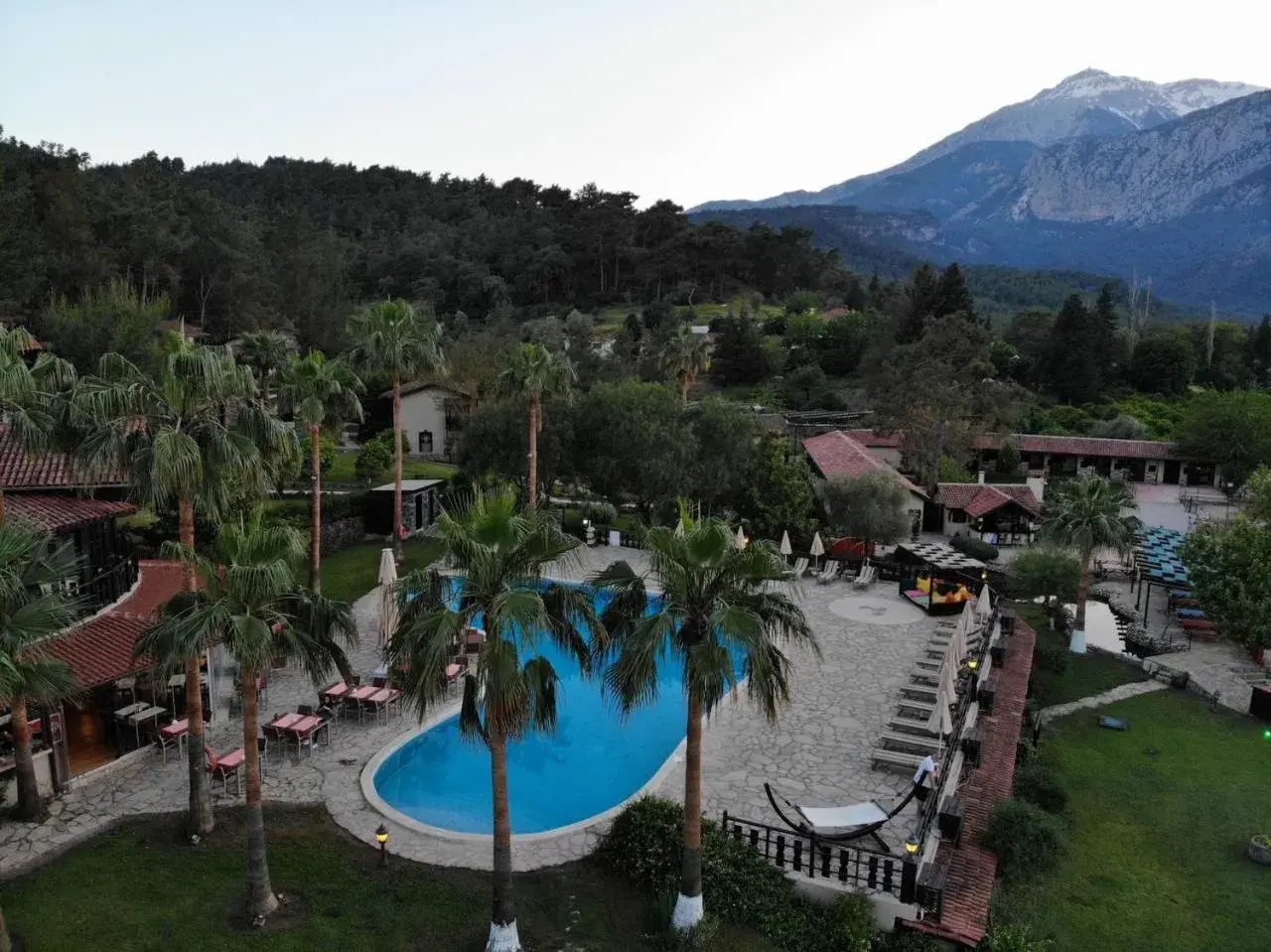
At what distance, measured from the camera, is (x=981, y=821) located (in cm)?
1392

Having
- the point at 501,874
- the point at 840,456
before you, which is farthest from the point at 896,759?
the point at 840,456

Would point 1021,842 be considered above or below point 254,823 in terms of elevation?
below

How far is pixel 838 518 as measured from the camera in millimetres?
33281

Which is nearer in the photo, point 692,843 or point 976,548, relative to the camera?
point 692,843

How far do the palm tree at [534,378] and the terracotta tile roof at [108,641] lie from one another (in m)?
14.3

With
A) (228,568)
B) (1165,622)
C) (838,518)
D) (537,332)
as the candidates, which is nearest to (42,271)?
(537,332)

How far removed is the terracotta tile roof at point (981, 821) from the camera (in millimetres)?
11555

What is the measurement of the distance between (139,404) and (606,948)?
388 inches

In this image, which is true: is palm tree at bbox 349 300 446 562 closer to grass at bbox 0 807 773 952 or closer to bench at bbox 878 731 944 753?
grass at bbox 0 807 773 952

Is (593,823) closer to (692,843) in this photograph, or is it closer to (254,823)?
(692,843)

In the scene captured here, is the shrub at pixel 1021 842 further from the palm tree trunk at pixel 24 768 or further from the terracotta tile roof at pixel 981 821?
the palm tree trunk at pixel 24 768

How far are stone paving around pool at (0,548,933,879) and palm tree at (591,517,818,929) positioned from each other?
86 centimetres

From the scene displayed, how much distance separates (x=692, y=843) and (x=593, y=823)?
12.3ft

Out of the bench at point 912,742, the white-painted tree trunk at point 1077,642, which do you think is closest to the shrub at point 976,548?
the white-painted tree trunk at point 1077,642
